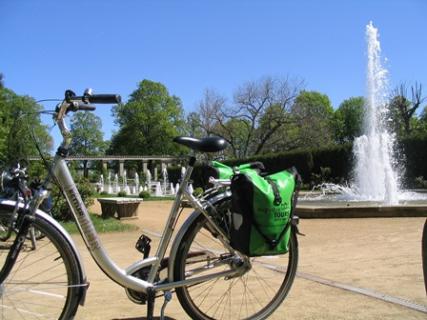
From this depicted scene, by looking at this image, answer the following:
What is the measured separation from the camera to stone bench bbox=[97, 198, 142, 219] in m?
13.3

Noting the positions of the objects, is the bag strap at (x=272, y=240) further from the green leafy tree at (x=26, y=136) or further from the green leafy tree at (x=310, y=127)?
the green leafy tree at (x=310, y=127)

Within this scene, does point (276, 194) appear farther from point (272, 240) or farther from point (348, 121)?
point (348, 121)

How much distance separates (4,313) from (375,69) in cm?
2081

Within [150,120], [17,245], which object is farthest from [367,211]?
[150,120]

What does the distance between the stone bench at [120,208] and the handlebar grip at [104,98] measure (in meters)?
10.5

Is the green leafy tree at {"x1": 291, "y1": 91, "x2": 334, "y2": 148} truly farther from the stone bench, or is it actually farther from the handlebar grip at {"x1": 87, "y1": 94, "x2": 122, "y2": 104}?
the handlebar grip at {"x1": 87, "y1": 94, "x2": 122, "y2": 104}

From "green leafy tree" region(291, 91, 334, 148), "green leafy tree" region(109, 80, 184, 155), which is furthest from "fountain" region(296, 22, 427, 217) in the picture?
"green leafy tree" region(109, 80, 184, 155)

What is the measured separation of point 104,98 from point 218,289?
5.83 feet

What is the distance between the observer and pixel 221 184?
324 centimetres

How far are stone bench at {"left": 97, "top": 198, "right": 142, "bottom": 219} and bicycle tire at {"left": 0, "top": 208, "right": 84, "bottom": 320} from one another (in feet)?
32.7

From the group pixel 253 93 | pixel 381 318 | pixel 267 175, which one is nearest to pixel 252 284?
pixel 381 318

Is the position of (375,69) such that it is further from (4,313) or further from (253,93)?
(253,93)

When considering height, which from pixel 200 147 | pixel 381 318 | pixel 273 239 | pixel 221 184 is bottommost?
pixel 381 318

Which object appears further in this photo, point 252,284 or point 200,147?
point 252,284
